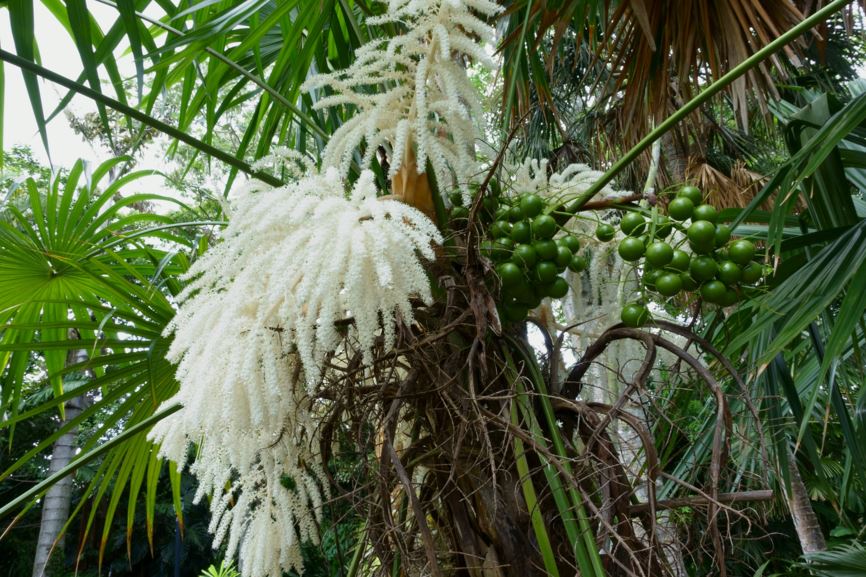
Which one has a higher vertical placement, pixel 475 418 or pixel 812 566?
pixel 475 418

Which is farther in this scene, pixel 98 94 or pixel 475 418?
pixel 98 94

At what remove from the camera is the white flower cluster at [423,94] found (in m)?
0.91

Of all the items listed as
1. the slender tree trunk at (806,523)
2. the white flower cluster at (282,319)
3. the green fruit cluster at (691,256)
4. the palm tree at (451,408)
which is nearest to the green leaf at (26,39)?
the palm tree at (451,408)

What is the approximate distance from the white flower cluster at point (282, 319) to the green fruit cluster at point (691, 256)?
1.01 ft

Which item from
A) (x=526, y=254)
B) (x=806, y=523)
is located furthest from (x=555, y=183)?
(x=806, y=523)

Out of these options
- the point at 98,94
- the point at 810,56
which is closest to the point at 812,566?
the point at 98,94

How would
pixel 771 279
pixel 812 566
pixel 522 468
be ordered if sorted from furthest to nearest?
pixel 812 566, pixel 771 279, pixel 522 468

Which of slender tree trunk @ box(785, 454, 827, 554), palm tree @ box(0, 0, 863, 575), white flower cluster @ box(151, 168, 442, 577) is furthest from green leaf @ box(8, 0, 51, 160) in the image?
slender tree trunk @ box(785, 454, 827, 554)

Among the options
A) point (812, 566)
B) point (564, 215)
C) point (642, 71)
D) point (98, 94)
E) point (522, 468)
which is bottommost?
point (812, 566)

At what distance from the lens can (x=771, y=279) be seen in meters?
1.38

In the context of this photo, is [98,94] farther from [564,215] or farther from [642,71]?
[642,71]

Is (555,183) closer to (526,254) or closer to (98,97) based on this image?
(526,254)

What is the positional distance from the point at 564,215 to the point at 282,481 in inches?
23.8

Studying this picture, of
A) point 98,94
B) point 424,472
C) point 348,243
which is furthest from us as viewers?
point 424,472
